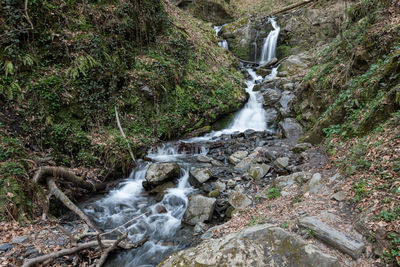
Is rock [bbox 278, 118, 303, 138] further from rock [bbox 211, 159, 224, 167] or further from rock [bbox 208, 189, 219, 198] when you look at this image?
rock [bbox 208, 189, 219, 198]

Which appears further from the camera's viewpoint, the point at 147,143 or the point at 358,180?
the point at 147,143

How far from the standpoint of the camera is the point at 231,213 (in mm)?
5195

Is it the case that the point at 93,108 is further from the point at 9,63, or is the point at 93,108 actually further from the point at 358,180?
the point at 358,180

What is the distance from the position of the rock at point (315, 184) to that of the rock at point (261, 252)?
172cm

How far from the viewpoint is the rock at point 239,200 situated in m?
5.18

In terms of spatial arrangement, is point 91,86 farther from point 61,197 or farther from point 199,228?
point 199,228

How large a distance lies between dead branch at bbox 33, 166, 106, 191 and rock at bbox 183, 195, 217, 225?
10.5ft

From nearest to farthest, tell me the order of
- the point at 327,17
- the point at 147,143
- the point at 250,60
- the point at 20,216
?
the point at 20,216, the point at 147,143, the point at 327,17, the point at 250,60

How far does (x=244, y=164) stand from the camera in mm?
7426

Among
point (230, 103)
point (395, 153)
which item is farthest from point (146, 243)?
point (230, 103)

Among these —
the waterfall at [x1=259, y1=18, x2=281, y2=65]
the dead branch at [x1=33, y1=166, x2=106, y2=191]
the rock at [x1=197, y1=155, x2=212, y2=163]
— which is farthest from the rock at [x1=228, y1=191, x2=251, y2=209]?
the waterfall at [x1=259, y1=18, x2=281, y2=65]

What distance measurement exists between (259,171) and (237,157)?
1745mm

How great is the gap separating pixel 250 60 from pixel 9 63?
17.9 m

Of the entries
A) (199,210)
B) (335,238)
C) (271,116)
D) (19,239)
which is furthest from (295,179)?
(271,116)
